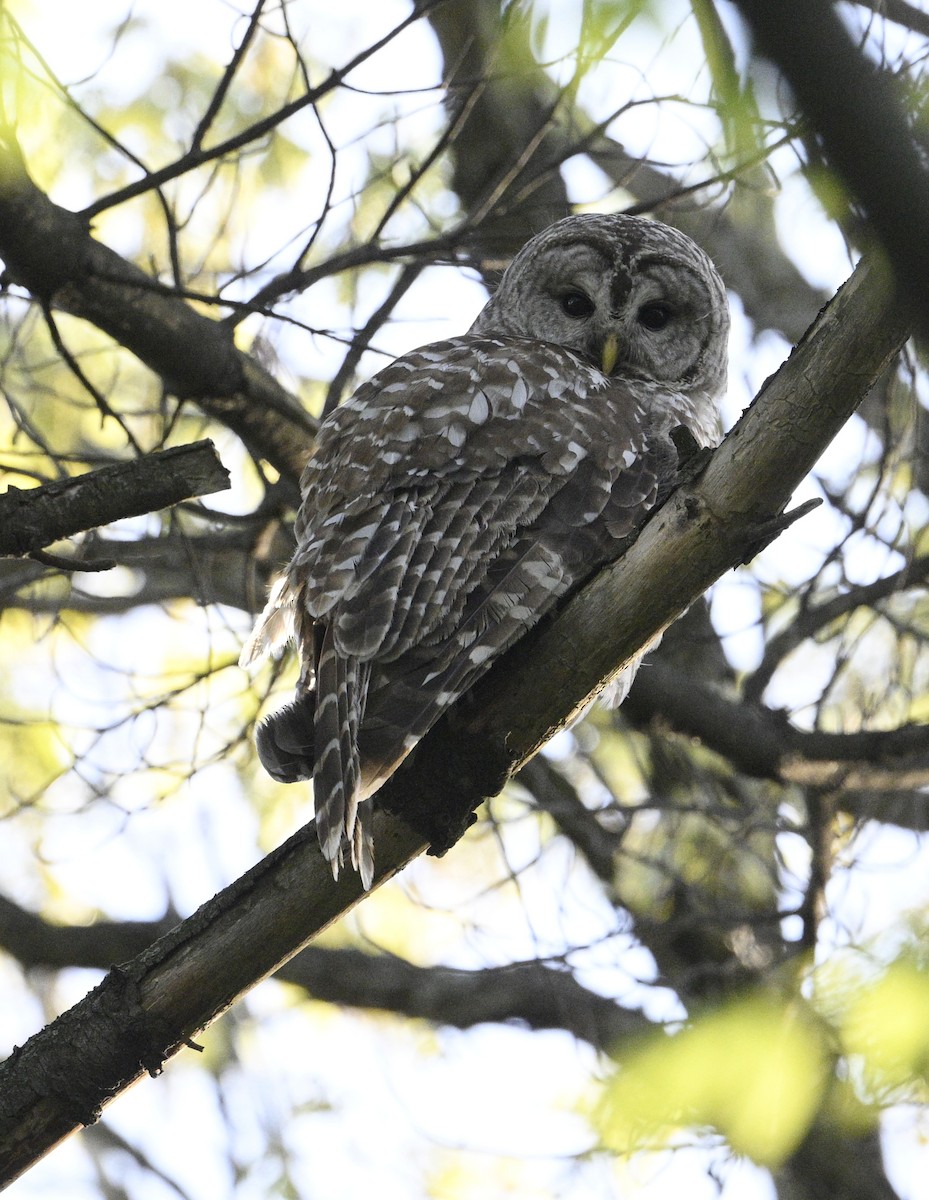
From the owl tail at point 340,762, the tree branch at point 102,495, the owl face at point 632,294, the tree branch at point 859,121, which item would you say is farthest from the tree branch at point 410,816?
the owl face at point 632,294

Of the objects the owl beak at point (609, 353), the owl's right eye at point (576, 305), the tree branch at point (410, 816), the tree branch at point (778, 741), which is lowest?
the tree branch at point (410, 816)

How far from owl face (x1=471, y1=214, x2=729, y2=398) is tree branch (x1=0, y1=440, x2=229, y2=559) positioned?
6.86 ft

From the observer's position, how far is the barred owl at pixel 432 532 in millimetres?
2449

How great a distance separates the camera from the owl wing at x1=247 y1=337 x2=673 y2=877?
8.03ft

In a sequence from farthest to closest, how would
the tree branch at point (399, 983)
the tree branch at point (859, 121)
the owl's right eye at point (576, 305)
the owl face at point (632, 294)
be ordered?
1. the tree branch at point (399, 983)
2. the owl's right eye at point (576, 305)
3. the owl face at point (632, 294)
4. the tree branch at point (859, 121)

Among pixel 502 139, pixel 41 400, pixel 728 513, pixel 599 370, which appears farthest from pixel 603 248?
pixel 41 400

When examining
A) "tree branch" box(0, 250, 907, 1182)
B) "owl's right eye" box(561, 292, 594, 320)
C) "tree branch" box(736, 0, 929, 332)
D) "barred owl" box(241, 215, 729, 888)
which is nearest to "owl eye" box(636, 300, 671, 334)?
"owl's right eye" box(561, 292, 594, 320)

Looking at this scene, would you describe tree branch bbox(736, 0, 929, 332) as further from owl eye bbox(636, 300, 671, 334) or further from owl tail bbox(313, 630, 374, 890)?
owl eye bbox(636, 300, 671, 334)

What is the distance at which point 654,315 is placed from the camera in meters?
4.11

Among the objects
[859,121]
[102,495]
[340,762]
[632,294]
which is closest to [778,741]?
[632,294]

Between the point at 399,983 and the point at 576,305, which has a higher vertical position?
the point at 576,305

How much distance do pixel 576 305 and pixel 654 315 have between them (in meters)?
0.25

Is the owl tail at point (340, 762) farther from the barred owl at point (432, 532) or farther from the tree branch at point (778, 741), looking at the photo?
the tree branch at point (778, 741)

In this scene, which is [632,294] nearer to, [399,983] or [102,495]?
[102,495]
